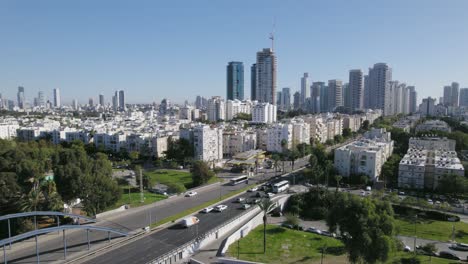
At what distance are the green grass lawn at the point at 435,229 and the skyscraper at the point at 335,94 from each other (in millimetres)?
107544

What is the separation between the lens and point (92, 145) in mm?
51688

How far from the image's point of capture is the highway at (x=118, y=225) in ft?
56.5

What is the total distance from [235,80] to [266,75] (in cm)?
3330

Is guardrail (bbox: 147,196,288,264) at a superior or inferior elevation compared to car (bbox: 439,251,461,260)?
superior

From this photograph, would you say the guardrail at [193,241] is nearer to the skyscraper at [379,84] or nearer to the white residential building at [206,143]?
the white residential building at [206,143]

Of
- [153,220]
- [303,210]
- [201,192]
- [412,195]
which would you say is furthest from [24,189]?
[412,195]

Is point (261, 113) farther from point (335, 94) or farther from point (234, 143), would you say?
point (335, 94)

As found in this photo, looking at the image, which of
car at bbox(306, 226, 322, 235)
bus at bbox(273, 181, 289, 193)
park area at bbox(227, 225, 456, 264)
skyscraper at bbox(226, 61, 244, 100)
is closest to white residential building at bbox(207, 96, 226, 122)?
skyscraper at bbox(226, 61, 244, 100)

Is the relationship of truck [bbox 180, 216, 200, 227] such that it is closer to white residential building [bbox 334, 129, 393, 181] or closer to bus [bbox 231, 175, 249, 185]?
bus [bbox 231, 175, 249, 185]

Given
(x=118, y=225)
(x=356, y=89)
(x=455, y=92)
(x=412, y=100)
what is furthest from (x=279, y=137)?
(x=455, y=92)

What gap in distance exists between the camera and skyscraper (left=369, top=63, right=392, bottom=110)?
116 m

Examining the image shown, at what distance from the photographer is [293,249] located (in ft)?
67.9

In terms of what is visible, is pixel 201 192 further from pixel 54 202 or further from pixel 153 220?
pixel 54 202

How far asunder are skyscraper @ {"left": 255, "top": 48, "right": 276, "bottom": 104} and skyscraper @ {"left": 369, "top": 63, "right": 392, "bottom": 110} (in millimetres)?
35647
